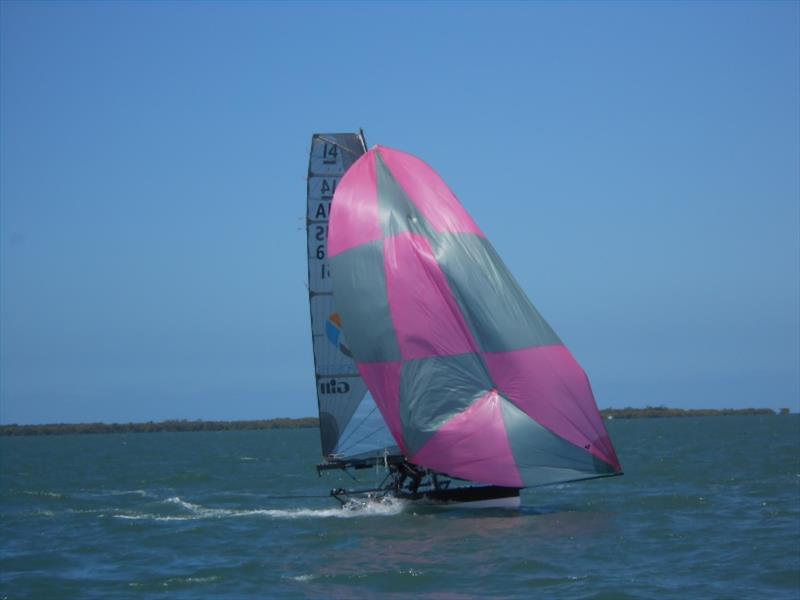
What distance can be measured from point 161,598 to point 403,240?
8.11 m

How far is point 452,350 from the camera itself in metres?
20.8

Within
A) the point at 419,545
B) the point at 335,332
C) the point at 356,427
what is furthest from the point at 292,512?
the point at 419,545

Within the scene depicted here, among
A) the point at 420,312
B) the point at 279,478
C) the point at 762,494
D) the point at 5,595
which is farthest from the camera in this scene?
the point at 279,478

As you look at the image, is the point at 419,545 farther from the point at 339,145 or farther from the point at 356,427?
the point at 339,145

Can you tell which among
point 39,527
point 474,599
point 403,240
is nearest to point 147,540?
point 39,527

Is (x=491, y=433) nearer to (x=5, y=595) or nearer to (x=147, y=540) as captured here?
(x=147, y=540)

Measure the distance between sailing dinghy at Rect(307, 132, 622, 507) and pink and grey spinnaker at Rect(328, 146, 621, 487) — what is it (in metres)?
0.02

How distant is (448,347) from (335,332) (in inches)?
112

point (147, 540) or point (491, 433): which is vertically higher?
point (491, 433)

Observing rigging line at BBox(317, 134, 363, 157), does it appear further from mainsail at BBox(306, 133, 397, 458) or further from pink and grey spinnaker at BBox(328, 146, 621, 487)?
pink and grey spinnaker at BBox(328, 146, 621, 487)

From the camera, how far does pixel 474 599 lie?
1488 centimetres

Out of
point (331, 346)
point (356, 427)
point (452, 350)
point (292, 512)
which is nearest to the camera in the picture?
point (452, 350)

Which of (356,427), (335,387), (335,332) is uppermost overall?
(335,332)

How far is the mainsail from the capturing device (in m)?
22.7
